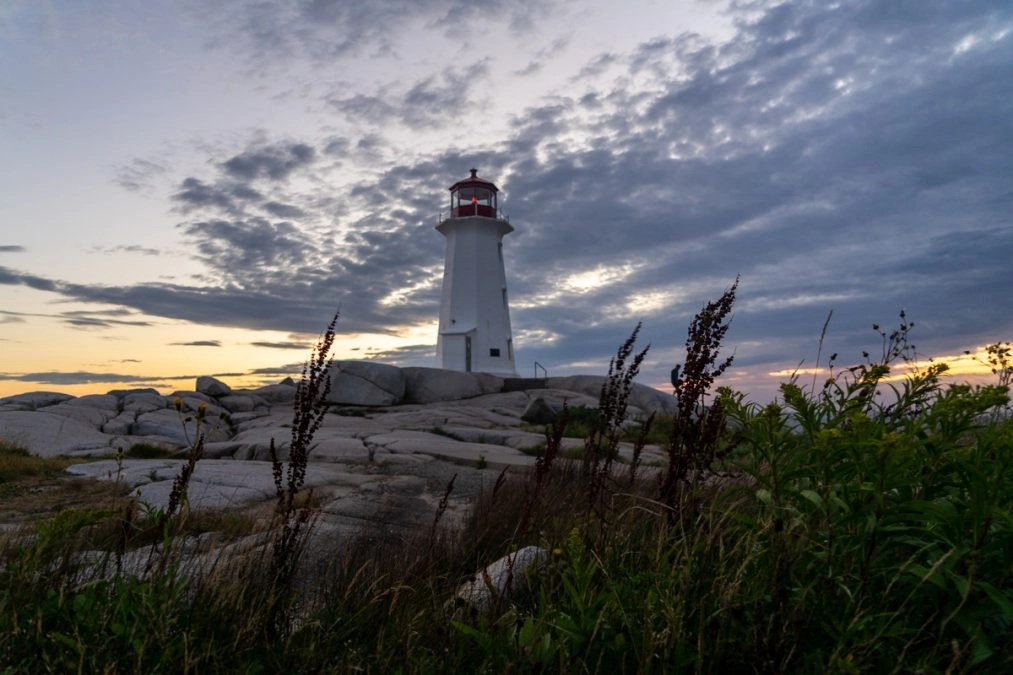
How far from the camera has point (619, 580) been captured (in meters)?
2.78

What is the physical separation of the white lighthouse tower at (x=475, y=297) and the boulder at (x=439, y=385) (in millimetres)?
3251

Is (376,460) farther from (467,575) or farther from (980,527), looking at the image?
(980,527)

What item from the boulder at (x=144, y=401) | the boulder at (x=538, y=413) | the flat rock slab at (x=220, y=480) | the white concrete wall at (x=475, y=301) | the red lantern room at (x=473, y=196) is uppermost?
the red lantern room at (x=473, y=196)

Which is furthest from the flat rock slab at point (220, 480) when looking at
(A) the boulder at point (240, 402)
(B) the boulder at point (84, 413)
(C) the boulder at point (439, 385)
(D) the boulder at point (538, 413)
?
(C) the boulder at point (439, 385)

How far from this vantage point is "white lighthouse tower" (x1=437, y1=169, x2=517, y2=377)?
3006cm

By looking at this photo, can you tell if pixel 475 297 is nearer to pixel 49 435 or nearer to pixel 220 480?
pixel 49 435

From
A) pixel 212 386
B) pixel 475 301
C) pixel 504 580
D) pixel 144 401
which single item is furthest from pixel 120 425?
pixel 504 580

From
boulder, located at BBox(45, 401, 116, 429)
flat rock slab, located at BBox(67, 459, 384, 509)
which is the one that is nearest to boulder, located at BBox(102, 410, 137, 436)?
boulder, located at BBox(45, 401, 116, 429)

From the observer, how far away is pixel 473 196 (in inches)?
1252

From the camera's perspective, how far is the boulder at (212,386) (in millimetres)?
24203

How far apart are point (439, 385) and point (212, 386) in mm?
8399

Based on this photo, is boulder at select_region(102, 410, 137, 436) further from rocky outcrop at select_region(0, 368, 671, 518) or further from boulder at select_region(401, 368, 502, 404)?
boulder at select_region(401, 368, 502, 404)

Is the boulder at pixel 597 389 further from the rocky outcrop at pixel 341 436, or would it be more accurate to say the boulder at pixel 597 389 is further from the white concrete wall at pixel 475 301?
the white concrete wall at pixel 475 301

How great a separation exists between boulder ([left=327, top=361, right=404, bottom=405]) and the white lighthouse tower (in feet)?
15.2
